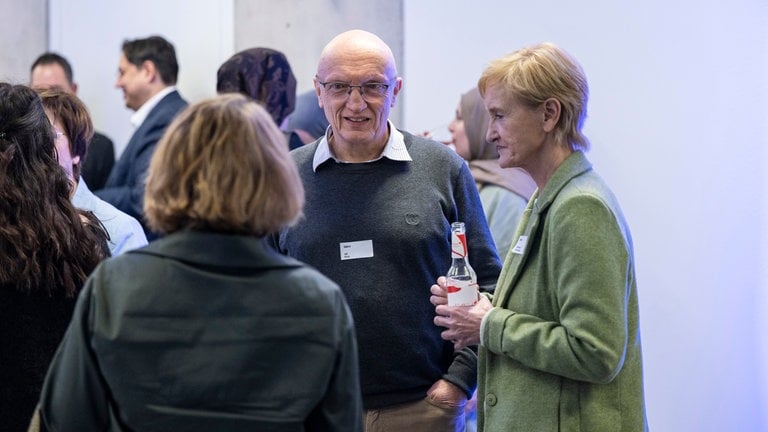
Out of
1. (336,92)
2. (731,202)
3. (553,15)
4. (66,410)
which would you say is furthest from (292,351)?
(553,15)

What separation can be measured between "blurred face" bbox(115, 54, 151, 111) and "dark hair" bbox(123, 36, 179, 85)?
0.12ft

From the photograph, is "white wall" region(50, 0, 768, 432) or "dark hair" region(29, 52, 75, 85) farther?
"dark hair" region(29, 52, 75, 85)

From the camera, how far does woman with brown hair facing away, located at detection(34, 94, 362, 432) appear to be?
5.30 ft

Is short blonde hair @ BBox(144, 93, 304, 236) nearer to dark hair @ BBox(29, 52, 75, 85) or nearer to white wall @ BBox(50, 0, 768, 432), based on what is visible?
white wall @ BBox(50, 0, 768, 432)

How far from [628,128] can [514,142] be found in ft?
5.39

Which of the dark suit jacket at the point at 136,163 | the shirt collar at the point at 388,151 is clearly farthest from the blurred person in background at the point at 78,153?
the dark suit jacket at the point at 136,163

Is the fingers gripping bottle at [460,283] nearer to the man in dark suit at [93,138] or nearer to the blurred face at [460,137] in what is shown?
the blurred face at [460,137]

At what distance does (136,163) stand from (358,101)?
6.92 ft

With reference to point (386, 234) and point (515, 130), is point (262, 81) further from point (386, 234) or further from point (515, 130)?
point (515, 130)

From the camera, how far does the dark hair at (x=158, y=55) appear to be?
5004 mm

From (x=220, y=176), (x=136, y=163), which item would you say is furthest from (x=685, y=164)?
(x=220, y=176)

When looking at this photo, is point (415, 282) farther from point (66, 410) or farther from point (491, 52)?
point (491, 52)

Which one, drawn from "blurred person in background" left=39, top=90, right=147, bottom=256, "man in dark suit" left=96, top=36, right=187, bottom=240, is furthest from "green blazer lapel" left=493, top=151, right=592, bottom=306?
"man in dark suit" left=96, top=36, right=187, bottom=240

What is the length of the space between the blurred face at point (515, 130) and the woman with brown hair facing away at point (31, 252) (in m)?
0.96
